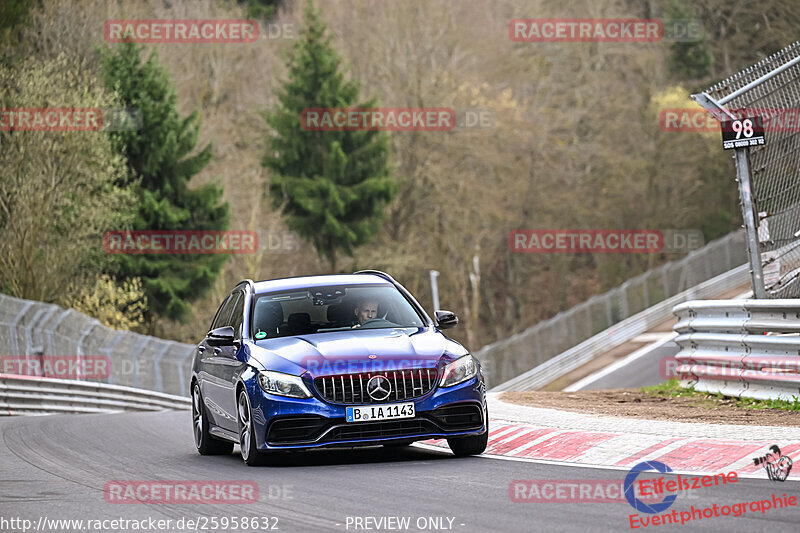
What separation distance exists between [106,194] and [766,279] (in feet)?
109

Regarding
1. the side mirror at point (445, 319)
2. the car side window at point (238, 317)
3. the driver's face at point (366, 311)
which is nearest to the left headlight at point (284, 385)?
the car side window at point (238, 317)

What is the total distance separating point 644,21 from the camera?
68.8 metres

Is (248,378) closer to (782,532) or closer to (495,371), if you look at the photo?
(782,532)

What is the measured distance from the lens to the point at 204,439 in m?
13.0

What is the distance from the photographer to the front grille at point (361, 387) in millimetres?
10500

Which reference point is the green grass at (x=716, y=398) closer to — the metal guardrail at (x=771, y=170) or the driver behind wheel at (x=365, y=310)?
the metal guardrail at (x=771, y=170)

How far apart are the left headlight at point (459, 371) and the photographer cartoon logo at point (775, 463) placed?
2.60 m

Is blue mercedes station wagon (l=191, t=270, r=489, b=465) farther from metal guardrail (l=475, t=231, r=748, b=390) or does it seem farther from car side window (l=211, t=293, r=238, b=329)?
metal guardrail (l=475, t=231, r=748, b=390)

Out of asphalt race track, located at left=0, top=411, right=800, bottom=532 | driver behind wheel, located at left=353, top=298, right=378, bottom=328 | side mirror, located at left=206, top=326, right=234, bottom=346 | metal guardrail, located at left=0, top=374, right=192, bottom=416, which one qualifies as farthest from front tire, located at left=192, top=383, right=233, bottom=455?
metal guardrail, located at left=0, top=374, right=192, bottom=416

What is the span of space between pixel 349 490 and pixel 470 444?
2198 mm

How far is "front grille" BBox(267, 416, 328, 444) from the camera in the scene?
10492mm

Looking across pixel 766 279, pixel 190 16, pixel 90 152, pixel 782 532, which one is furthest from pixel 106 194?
pixel 782 532


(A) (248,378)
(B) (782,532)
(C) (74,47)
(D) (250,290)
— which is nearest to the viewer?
Result: (B) (782,532)

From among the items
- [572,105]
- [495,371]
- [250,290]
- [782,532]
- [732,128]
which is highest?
[572,105]
